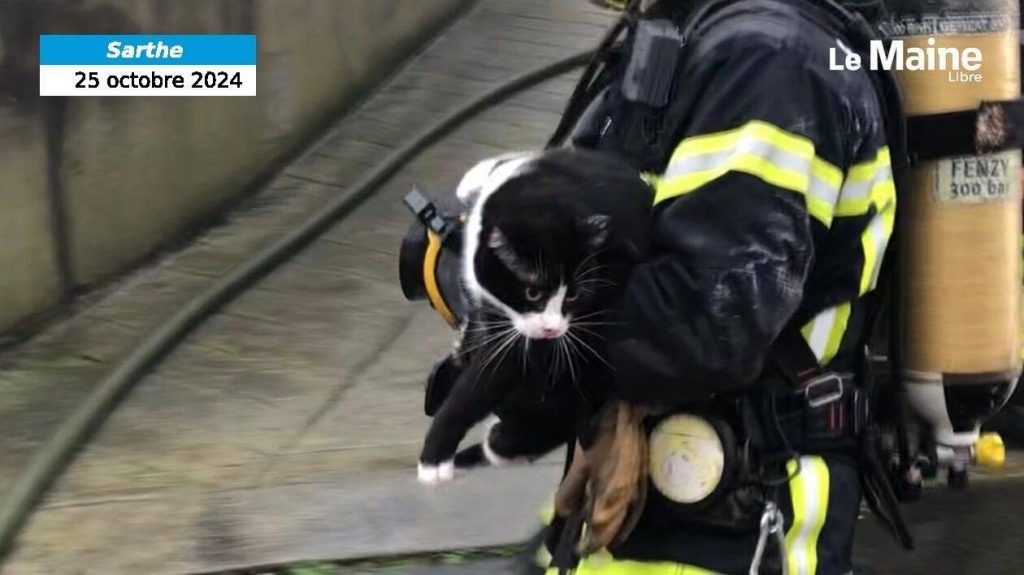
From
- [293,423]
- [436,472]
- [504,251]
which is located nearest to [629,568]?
[436,472]

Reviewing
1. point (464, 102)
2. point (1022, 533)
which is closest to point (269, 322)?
point (464, 102)

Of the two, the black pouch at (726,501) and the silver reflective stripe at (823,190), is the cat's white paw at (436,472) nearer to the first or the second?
the black pouch at (726,501)

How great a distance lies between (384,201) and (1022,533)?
3746 mm

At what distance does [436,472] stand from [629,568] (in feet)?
1.01

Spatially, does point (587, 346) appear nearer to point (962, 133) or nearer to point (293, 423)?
point (962, 133)

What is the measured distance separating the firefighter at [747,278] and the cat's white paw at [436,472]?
0.18 m

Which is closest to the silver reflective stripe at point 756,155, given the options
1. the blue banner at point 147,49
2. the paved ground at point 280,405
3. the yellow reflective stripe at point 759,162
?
the yellow reflective stripe at point 759,162

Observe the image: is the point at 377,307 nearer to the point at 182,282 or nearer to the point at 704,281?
the point at 182,282

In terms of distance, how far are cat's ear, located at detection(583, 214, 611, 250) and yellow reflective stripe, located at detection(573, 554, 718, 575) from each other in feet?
1.65

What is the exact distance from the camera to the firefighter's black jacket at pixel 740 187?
1713 mm

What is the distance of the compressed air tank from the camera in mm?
1903

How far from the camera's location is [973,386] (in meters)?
1.99

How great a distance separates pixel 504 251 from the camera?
173cm

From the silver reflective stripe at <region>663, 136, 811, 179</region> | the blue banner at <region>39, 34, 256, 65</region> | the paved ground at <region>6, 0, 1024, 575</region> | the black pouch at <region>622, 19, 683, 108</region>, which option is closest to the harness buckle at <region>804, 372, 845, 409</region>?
the silver reflective stripe at <region>663, 136, 811, 179</region>
